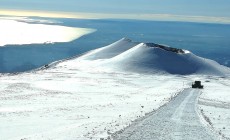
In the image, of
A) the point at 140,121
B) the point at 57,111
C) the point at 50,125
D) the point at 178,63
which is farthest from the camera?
the point at 178,63

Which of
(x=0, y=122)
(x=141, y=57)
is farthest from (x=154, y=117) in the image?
(x=141, y=57)

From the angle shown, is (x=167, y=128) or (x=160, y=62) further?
(x=160, y=62)

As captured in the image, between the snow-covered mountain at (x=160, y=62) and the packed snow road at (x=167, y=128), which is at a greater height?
the packed snow road at (x=167, y=128)

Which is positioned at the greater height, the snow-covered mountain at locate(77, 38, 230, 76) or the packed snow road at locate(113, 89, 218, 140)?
the packed snow road at locate(113, 89, 218, 140)

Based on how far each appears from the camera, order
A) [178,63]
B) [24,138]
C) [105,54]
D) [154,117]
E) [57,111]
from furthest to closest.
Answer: [105,54] → [178,63] → [57,111] → [154,117] → [24,138]

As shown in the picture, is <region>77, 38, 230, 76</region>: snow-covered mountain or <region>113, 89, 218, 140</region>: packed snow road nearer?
<region>113, 89, 218, 140</region>: packed snow road

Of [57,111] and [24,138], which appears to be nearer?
[24,138]

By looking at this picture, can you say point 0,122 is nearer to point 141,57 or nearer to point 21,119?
point 21,119

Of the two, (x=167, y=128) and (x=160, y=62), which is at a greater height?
(x=167, y=128)

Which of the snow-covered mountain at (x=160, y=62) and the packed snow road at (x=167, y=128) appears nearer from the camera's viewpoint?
the packed snow road at (x=167, y=128)

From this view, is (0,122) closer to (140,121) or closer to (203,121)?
(140,121)
